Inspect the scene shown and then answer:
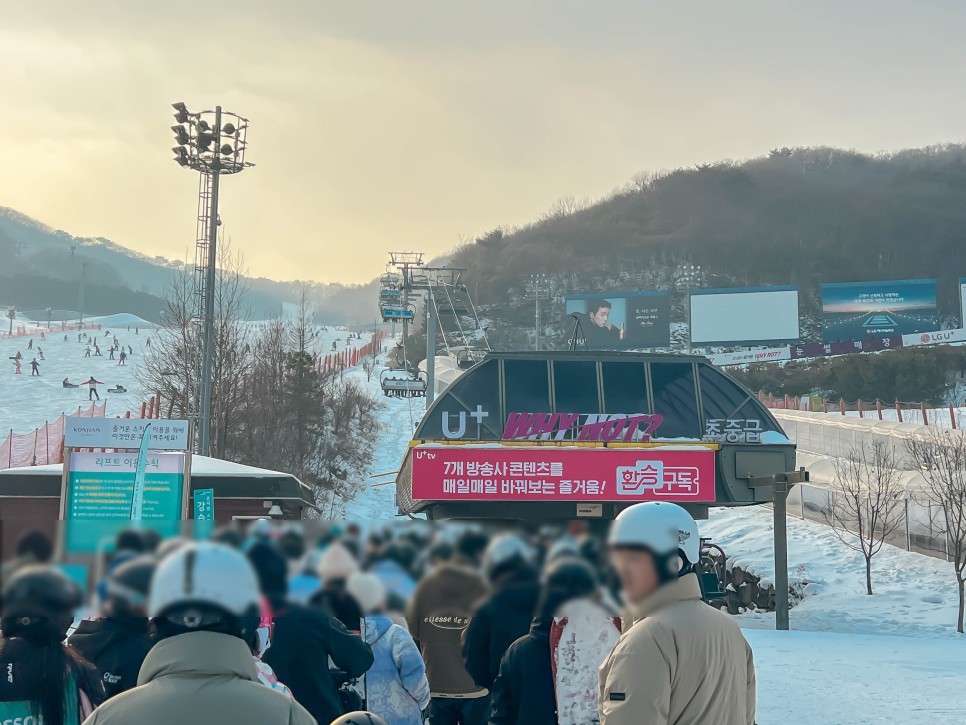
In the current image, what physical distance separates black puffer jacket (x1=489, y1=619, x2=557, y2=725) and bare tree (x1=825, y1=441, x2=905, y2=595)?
86.2 ft

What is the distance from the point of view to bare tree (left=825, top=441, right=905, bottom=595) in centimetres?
3075

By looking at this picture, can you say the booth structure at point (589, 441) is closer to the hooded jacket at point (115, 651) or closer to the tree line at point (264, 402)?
the tree line at point (264, 402)

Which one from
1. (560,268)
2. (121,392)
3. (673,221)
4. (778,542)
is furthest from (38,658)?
(673,221)

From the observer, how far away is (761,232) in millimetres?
151500

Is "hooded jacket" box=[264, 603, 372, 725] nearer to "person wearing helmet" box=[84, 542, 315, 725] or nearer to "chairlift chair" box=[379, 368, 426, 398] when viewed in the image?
"person wearing helmet" box=[84, 542, 315, 725]

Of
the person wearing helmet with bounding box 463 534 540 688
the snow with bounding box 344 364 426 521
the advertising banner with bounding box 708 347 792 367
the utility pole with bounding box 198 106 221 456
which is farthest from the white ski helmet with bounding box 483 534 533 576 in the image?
the advertising banner with bounding box 708 347 792 367

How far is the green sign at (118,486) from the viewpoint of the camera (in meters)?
12.1

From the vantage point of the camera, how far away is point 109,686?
430 centimetres

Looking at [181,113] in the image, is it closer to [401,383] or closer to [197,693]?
[197,693]

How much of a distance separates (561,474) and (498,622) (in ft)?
48.1

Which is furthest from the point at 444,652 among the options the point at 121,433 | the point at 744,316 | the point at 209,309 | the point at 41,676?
the point at 744,316

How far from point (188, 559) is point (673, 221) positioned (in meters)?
163

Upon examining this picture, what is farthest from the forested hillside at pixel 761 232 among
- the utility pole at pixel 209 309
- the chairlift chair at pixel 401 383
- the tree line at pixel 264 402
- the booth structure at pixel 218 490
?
the booth structure at pixel 218 490

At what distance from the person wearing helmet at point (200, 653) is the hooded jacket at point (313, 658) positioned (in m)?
2.29
